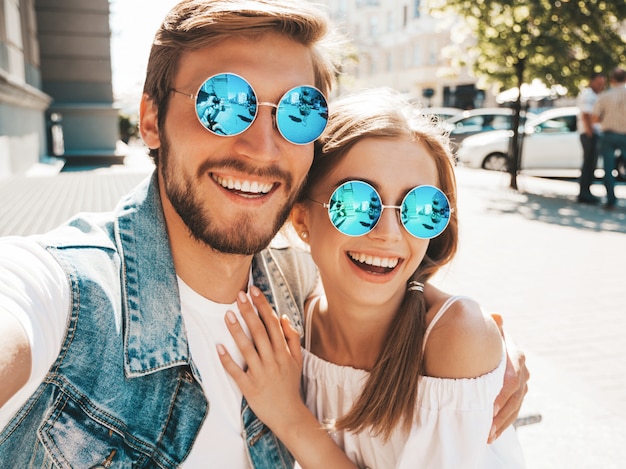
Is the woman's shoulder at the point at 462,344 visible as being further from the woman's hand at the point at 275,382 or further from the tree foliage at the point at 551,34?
the tree foliage at the point at 551,34

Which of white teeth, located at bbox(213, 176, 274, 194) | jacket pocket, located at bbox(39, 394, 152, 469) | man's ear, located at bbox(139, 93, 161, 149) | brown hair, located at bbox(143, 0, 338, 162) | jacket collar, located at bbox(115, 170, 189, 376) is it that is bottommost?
jacket pocket, located at bbox(39, 394, 152, 469)

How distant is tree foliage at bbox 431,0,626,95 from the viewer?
11.3 metres

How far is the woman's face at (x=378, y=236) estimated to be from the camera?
83.4 inches

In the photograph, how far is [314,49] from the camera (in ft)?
7.26

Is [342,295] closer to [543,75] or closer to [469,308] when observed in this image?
[469,308]

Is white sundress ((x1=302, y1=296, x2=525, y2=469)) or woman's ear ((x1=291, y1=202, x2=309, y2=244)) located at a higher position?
woman's ear ((x1=291, y1=202, x2=309, y2=244))

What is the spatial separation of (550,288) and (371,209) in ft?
15.6

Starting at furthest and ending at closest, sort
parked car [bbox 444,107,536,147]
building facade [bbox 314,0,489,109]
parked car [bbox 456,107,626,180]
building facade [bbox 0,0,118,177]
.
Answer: building facade [bbox 314,0,489,109] < parked car [bbox 444,107,536,147] < parked car [bbox 456,107,626,180] < building facade [bbox 0,0,118,177]

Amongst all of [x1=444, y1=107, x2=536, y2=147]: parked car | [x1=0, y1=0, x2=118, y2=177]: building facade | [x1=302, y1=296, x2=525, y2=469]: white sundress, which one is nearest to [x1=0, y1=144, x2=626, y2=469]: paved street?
[x1=302, y1=296, x2=525, y2=469]: white sundress

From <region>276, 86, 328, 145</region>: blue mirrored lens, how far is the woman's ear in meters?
0.47

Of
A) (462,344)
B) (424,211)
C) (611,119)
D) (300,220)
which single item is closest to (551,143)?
(611,119)

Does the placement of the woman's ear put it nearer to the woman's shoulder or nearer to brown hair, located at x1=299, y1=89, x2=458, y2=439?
brown hair, located at x1=299, y1=89, x2=458, y2=439

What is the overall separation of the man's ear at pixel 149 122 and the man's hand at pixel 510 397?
5.30 ft

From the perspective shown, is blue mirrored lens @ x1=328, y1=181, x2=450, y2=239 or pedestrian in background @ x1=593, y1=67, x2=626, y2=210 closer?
blue mirrored lens @ x1=328, y1=181, x2=450, y2=239
